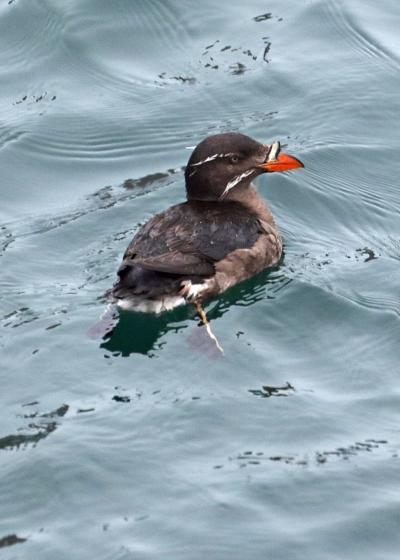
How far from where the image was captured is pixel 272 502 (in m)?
6.52

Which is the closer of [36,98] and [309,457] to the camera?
[309,457]

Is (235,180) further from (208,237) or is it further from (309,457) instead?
(309,457)

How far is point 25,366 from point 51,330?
450 millimetres

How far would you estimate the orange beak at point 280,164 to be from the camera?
31.1ft

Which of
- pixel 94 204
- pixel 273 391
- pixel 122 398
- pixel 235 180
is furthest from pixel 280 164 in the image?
pixel 122 398

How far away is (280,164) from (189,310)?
1.41 m

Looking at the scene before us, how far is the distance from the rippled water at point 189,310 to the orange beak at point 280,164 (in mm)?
565

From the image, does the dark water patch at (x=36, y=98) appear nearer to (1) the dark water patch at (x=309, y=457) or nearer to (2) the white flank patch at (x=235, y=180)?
(2) the white flank patch at (x=235, y=180)

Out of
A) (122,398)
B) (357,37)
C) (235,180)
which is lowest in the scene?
(357,37)

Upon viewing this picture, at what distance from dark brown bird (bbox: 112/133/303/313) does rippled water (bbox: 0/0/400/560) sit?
15cm

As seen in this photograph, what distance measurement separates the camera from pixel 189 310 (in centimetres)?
870

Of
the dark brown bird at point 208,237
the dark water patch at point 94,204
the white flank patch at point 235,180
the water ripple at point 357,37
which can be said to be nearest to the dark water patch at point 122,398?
the dark brown bird at point 208,237

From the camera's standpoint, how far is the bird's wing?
8539mm

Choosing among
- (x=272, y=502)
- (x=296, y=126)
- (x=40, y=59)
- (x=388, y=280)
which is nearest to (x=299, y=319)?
(x=388, y=280)
